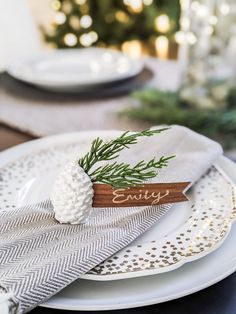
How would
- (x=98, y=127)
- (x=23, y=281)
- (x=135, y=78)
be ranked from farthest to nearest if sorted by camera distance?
(x=135, y=78)
(x=98, y=127)
(x=23, y=281)

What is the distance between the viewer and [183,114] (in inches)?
43.3

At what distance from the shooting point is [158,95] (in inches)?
48.1

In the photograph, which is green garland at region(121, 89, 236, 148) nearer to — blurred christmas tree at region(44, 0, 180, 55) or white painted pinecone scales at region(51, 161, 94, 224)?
white painted pinecone scales at region(51, 161, 94, 224)

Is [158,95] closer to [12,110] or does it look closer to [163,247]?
[12,110]

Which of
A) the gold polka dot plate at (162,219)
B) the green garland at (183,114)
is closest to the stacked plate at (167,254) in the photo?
the gold polka dot plate at (162,219)

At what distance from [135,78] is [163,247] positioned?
0.85m

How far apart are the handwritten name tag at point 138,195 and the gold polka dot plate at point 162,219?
27 millimetres

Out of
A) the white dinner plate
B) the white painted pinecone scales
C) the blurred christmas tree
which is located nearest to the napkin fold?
the white painted pinecone scales

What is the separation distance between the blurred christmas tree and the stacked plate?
2.56 meters

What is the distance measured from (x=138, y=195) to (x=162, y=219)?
46 mm

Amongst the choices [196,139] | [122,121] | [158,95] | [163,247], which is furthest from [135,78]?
[163,247]

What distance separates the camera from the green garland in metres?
1.06

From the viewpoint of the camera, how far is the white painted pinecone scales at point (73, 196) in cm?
59

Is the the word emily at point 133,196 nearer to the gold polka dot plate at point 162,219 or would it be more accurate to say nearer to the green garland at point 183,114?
the gold polka dot plate at point 162,219
